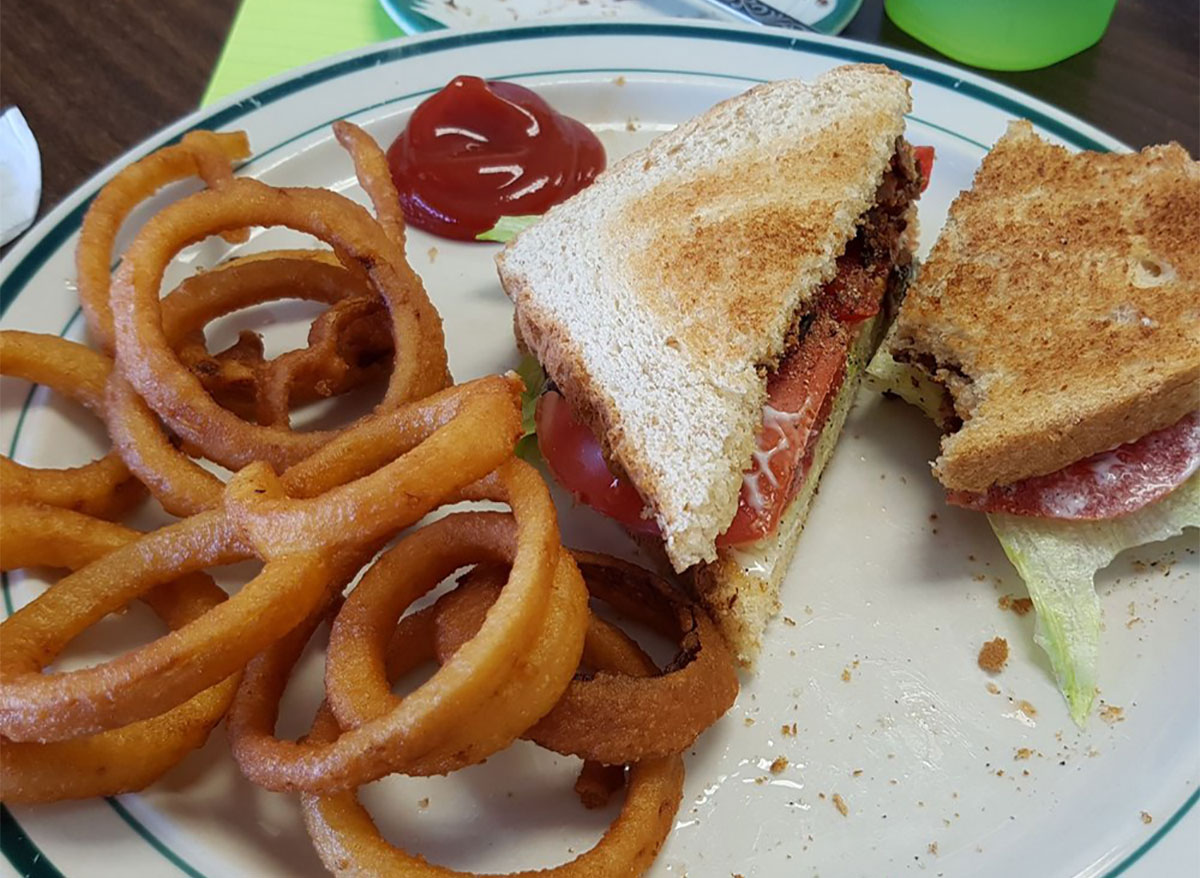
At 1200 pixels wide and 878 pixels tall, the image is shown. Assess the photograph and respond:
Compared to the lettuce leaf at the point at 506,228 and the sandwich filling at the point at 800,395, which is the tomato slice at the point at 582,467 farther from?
the lettuce leaf at the point at 506,228

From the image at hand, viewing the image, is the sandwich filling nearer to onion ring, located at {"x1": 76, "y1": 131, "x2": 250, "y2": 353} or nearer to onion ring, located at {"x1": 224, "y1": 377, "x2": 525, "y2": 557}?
onion ring, located at {"x1": 224, "y1": 377, "x2": 525, "y2": 557}

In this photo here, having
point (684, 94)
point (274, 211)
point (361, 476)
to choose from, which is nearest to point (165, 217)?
point (274, 211)

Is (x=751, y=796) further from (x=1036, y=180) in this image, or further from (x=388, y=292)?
(x=1036, y=180)

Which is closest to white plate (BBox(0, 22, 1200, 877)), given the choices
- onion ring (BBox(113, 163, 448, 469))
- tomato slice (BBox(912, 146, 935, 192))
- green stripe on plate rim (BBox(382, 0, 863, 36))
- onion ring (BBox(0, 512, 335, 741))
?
onion ring (BBox(0, 512, 335, 741))

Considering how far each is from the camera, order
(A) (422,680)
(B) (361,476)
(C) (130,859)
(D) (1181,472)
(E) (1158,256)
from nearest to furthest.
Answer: (C) (130,859) → (B) (361,476) → (A) (422,680) → (D) (1181,472) → (E) (1158,256)

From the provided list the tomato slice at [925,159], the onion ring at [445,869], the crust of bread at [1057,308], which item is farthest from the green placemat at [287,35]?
the onion ring at [445,869]

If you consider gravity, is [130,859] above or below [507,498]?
below

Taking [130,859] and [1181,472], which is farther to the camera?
[1181,472]
